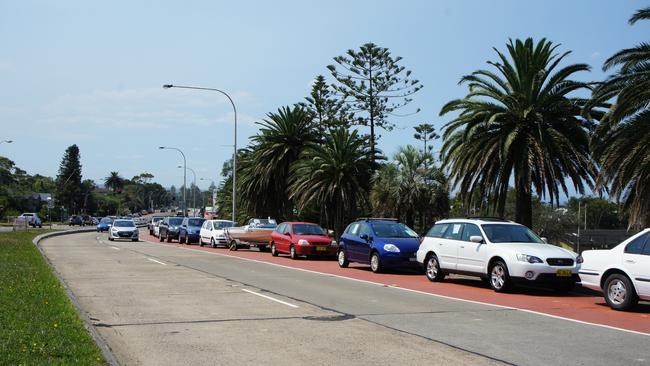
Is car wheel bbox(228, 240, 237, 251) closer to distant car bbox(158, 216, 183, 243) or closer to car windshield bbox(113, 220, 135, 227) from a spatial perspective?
distant car bbox(158, 216, 183, 243)

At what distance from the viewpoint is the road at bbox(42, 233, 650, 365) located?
25.2 ft

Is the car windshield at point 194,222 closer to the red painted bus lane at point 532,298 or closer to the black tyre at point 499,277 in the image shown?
the red painted bus lane at point 532,298

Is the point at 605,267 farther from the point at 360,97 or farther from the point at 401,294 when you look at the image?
the point at 360,97

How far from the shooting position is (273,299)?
12.9 metres

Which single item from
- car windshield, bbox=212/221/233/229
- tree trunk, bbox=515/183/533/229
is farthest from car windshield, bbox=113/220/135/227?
tree trunk, bbox=515/183/533/229

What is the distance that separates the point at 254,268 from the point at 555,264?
10.0 m

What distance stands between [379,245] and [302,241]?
6468 millimetres

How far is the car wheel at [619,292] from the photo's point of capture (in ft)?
37.7

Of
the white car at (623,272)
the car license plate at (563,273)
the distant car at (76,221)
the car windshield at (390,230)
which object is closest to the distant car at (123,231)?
the car windshield at (390,230)

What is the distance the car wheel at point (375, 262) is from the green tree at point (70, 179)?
134 meters

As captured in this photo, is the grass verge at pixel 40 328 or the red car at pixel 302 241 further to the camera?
the red car at pixel 302 241

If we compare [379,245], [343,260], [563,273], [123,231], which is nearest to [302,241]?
[343,260]

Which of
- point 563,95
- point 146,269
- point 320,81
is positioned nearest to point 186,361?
point 146,269

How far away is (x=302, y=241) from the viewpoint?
83.7ft
